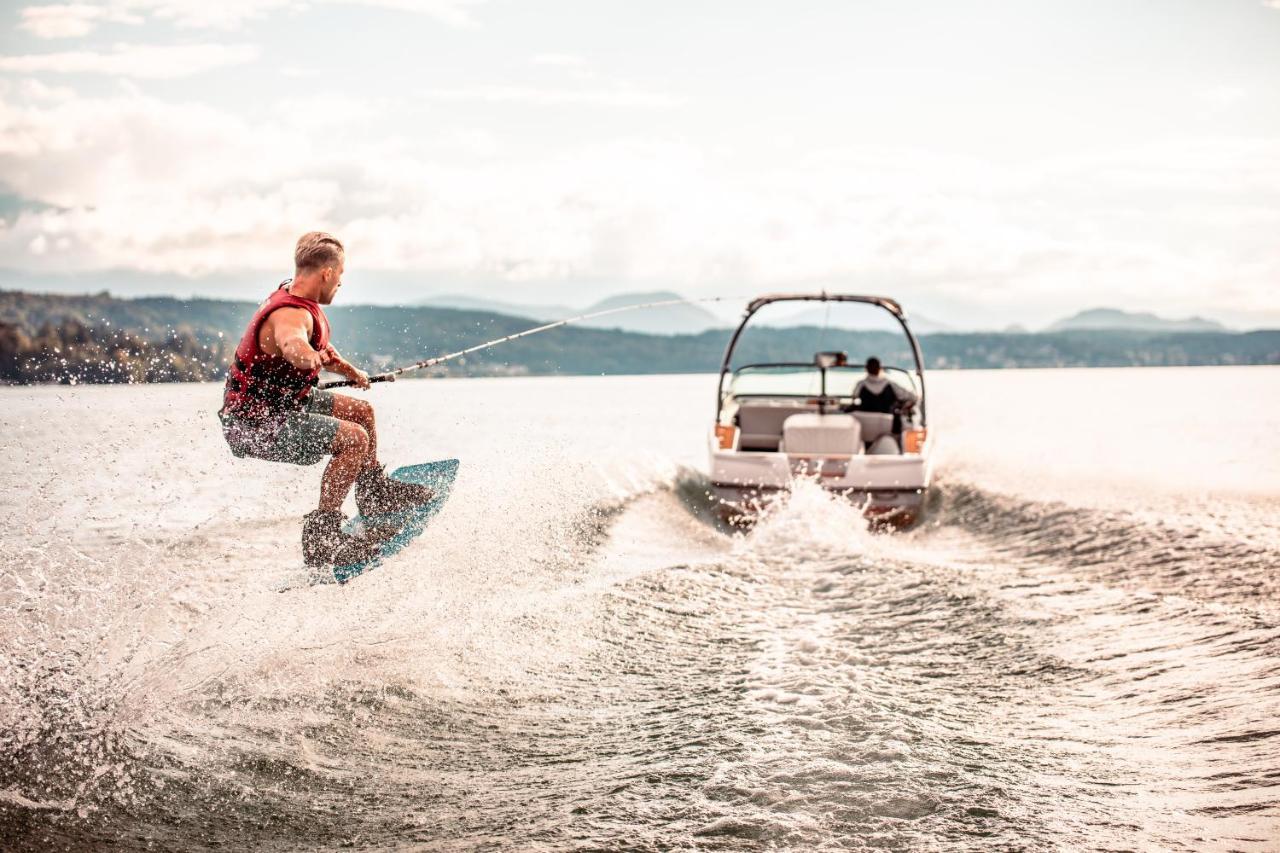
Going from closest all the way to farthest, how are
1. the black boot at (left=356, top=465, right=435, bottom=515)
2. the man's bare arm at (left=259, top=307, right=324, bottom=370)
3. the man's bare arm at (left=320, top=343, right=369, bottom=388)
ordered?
1. the man's bare arm at (left=259, top=307, right=324, bottom=370)
2. the man's bare arm at (left=320, top=343, right=369, bottom=388)
3. the black boot at (left=356, top=465, right=435, bottom=515)

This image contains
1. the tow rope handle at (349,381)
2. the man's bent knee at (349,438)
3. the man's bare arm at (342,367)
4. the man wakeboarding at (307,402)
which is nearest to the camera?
the man wakeboarding at (307,402)

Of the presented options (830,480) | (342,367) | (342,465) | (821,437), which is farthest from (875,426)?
(342,367)

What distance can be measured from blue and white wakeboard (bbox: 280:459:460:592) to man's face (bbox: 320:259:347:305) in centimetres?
148

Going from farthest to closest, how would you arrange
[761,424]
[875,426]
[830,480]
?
1. [761,424]
2. [875,426]
3. [830,480]

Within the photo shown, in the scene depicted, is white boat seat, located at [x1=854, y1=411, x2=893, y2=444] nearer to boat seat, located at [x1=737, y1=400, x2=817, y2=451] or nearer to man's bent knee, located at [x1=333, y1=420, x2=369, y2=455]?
boat seat, located at [x1=737, y1=400, x2=817, y2=451]

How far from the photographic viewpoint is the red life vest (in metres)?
5.83

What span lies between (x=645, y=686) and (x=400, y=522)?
2.03 metres

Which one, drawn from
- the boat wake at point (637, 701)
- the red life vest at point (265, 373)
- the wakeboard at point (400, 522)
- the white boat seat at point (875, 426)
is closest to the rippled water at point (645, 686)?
the boat wake at point (637, 701)

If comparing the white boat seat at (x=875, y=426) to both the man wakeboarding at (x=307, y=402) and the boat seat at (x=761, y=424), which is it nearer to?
Answer: the boat seat at (x=761, y=424)

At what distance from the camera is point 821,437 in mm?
12164

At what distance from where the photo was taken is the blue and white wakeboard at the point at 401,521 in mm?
6469

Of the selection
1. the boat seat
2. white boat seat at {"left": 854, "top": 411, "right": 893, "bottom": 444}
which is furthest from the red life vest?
white boat seat at {"left": 854, "top": 411, "right": 893, "bottom": 444}

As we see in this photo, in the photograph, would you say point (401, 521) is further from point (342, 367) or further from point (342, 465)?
point (342, 367)

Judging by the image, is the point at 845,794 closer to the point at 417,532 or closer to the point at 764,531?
the point at 417,532
